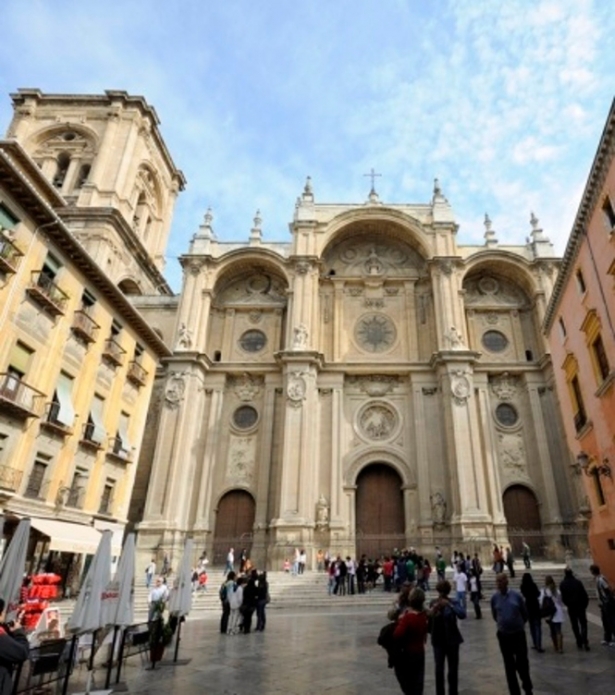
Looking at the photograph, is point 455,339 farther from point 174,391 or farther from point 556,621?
point 556,621

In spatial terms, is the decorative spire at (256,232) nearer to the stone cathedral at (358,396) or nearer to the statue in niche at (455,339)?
the stone cathedral at (358,396)

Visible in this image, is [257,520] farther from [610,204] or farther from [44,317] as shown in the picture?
[610,204]

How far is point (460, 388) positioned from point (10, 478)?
20.7 metres

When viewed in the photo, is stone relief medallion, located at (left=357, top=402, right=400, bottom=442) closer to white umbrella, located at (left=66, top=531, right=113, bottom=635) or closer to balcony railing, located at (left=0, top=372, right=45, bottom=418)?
balcony railing, located at (left=0, top=372, right=45, bottom=418)

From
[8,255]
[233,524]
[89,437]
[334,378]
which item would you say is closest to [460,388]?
[334,378]

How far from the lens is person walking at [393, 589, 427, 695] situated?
456 cm

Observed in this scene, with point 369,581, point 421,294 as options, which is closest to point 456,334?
point 421,294

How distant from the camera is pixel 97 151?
33.4 metres

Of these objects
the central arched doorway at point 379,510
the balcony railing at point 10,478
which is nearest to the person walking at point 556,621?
the balcony railing at point 10,478

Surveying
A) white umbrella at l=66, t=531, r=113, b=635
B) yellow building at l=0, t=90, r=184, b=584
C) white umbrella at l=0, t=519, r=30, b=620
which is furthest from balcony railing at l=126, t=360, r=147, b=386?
white umbrella at l=0, t=519, r=30, b=620

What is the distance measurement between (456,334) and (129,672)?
23438 millimetres

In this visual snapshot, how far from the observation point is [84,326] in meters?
17.5

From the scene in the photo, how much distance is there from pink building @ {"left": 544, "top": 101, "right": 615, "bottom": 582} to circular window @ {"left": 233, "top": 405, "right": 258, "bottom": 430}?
16.3 meters

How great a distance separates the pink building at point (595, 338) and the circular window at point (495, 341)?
10872mm
